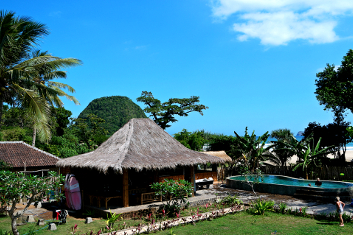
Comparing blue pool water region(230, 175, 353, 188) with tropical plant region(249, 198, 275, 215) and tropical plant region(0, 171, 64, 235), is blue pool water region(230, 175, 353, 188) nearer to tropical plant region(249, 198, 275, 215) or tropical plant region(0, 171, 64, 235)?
tropical plant region(249, 198, 275, 215)

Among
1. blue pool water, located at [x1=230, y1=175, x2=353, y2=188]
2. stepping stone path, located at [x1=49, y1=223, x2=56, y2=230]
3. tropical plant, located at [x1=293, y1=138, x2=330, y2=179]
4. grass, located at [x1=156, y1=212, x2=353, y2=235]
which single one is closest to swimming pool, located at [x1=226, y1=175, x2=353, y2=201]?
blue pool water, located at [x1=230, y1=175, x2=353, y2=188]

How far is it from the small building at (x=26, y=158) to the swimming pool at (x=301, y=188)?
464 inches

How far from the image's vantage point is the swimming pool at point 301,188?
13750 millimetres

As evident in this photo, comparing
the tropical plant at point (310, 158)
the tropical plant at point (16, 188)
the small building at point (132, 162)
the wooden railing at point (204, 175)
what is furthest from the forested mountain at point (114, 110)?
the tropical plant at point (16, 188)

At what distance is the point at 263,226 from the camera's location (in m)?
9.70

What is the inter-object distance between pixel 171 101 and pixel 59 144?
14.1 meters

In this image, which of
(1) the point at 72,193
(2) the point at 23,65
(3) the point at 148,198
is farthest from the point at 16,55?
(3) the point at 148,198

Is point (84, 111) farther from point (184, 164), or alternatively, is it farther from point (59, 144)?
point (184, 164)

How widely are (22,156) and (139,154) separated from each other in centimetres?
889

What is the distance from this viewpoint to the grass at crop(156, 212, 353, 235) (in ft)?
29.6

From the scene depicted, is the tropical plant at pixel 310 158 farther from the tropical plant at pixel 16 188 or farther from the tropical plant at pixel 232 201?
the tropical plant at pixel 16 188

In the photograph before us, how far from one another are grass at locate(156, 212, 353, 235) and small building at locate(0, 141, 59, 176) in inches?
441

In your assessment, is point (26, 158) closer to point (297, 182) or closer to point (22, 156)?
point (22, 156)

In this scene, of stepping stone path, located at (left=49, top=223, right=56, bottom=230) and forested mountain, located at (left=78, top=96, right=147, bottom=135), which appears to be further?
forested mountain, located at (left=78, top=96, right=147, bottom=135)
